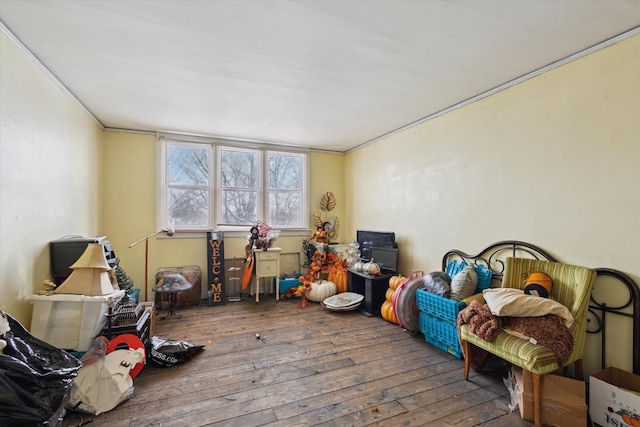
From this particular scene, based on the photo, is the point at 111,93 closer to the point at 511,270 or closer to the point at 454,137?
the point at 454,137

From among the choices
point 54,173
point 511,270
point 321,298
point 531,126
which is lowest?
point 321,298

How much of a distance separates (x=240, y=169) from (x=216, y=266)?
64.5 inches

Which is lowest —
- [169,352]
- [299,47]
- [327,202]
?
[169,352]

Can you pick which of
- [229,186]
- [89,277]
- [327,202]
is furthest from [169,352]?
[327,202]

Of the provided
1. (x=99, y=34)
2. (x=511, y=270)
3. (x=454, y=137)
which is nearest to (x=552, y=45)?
(x=454, y=137)

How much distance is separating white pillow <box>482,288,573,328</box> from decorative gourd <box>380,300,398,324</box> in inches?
57.0

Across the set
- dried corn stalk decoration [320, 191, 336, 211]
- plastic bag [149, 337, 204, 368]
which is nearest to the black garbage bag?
plastic bag [149, 337, 204, 368]

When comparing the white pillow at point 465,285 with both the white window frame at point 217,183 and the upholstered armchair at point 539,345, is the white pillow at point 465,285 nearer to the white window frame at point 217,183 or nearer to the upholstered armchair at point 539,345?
A: the upholstered armchair at point 539,345

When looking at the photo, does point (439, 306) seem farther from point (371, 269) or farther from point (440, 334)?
point (371, 269)

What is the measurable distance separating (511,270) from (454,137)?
1.57 m

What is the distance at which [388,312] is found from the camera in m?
3.43

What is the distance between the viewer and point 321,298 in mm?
4160

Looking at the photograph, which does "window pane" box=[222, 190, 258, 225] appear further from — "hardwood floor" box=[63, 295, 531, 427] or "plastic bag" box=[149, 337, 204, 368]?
"plastic bag" box=[149, 337, 204, 368]

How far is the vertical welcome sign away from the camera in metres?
4.16
